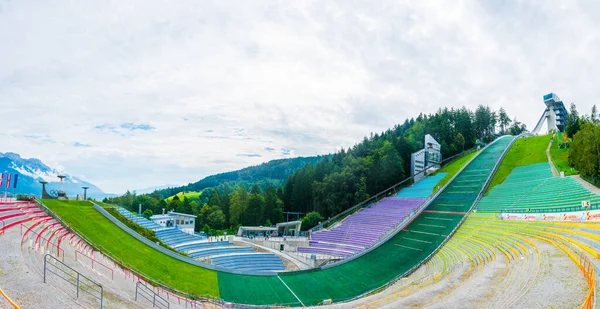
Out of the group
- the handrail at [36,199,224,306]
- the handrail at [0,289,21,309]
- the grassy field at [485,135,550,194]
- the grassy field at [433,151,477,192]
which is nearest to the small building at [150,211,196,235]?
the handrail at [36,199,224,306]

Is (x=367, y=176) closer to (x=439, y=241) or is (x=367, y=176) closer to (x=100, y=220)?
(x=439, y=241)

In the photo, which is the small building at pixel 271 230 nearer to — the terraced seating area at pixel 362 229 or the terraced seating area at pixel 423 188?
the terraced seating area at pixel 362 229

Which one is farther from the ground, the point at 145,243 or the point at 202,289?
the point at 145,243

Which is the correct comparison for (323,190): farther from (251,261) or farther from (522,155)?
(522,155)

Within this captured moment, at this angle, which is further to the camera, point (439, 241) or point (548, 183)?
point (548, 183)

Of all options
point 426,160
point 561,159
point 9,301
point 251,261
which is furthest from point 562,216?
point 426,160

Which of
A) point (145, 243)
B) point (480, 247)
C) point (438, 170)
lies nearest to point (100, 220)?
point (145, 243)
